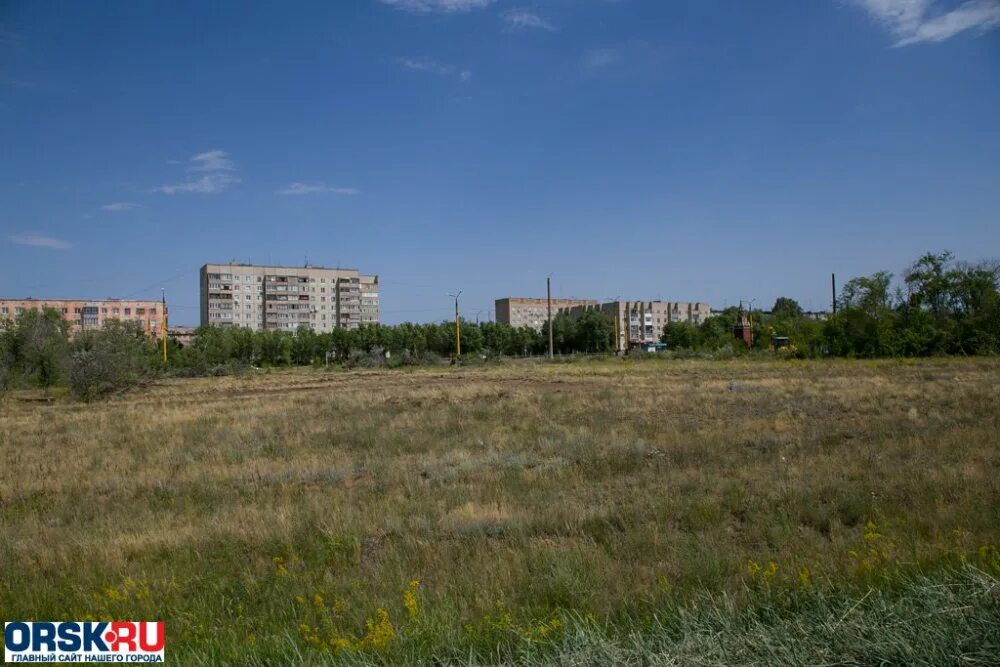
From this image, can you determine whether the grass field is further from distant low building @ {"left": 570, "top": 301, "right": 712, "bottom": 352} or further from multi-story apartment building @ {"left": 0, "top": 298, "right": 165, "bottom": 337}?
distant low building @ {"left": 570, "top": 301, "right": 712, "bottom": 352}

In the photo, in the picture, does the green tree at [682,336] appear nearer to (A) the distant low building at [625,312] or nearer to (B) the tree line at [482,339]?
(B) the tree line at [482,339]

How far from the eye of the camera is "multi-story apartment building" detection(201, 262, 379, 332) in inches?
4710

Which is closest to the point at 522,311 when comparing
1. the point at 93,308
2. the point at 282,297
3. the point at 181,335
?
the point at 282,297

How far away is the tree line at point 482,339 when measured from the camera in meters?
36.4

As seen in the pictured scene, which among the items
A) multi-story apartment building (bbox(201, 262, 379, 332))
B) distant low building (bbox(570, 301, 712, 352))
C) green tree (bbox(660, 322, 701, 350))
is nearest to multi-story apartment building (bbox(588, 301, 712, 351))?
distant low building (bbox(570, 301, 712, 352))

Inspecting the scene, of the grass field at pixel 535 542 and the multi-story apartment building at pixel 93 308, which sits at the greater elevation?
the multi-story apartment building at pixel 93 308

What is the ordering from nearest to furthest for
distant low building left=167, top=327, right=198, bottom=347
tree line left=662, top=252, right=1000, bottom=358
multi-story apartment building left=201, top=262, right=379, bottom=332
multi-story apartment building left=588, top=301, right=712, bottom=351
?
tree line left=662, top=252, right=1000, bottom=358, distant low building left=167, top=327, right=198, bottom=347, multi-story apartment building left=201, top=262, right=379, bottom=332, multi-story apartment building left=588, top=301, right=712, bottom=351

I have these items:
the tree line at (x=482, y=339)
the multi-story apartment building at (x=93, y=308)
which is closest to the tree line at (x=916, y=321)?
the tree line at (x=482, y=339)

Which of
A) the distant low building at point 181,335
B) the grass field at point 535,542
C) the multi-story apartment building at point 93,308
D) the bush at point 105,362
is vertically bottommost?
the grass field at point 535,542

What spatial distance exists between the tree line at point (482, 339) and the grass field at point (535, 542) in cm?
2428

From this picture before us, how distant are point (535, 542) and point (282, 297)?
124993 mm

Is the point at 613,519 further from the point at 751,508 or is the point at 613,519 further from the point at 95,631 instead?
the point at 95,631

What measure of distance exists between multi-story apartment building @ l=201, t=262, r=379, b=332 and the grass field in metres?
107

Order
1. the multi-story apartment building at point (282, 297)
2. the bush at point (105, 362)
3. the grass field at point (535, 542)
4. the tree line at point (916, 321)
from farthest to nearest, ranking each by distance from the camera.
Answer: the multi-story apartment building at point (282, 297) → the tree line at point (916, 321) → the bush at point (105, 362) → the grass field at point (535, 542)
